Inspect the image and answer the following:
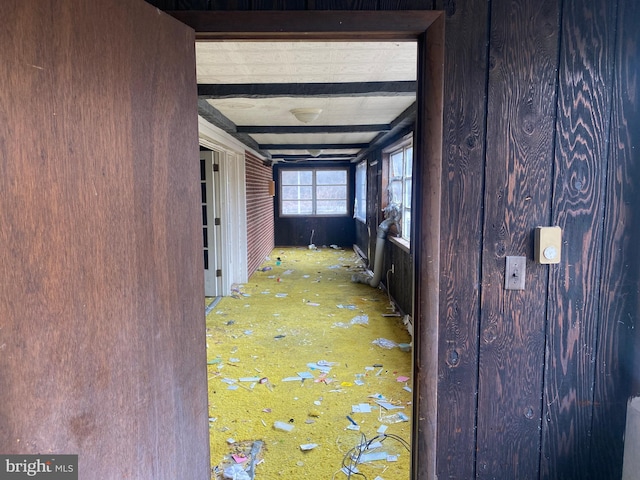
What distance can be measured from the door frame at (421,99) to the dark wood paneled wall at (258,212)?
5.44 m

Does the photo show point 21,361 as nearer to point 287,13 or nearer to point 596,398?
point 287,13

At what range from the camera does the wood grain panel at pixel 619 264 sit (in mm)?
1392

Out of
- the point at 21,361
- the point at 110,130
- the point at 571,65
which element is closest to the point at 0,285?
the point at 21,361

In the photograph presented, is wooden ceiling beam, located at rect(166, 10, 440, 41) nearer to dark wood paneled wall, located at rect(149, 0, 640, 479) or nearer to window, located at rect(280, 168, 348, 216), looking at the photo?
dark wood paneled wall, located at rect(149, 0, 640, 479)

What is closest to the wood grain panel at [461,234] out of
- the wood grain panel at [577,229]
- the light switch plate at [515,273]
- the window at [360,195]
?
the light switch plate at [515,273]

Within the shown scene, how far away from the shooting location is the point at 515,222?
1461 millimetres

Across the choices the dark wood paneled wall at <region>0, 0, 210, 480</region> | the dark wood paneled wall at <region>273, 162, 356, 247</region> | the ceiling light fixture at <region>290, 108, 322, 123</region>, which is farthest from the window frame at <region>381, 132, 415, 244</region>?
the dark wood paneled wall at <region>273, 162, 356, 247</region>

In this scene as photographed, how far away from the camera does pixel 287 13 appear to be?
1.37 metres

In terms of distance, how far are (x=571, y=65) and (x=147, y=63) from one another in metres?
1.40

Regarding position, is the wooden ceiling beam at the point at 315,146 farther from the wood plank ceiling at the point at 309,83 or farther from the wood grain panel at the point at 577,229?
the wood grain panel at the point at 577,229

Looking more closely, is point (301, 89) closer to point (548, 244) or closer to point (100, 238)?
point (548, 244)

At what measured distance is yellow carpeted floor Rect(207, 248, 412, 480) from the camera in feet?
7.40

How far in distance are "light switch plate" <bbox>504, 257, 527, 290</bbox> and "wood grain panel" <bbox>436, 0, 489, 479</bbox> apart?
106 mm

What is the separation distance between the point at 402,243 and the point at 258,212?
3.99 m
